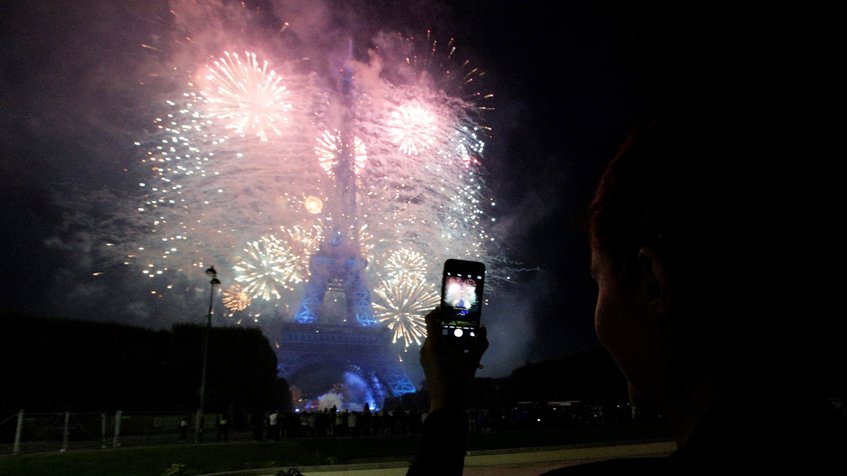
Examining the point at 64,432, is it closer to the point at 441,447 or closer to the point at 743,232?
the point at 441,447

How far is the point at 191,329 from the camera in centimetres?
4703

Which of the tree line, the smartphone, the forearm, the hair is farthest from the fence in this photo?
the hair

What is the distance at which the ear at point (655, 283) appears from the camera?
1.06 metres

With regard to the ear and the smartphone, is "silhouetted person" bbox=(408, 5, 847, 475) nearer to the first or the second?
the ear

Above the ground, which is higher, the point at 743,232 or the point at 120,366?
the point at 743,232

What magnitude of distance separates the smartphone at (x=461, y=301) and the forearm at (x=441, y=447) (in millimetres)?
531

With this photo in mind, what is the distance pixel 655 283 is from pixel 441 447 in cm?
82

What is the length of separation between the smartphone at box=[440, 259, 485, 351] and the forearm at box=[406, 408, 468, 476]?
1.74 ft

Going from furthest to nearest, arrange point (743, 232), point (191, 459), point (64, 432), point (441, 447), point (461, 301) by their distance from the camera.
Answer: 1. point (64, 432)
2. point (191, 459)
3. point (461, 301)
4. point (441, 447)
5. point (743, 232)

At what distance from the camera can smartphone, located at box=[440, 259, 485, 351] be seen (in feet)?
7.45

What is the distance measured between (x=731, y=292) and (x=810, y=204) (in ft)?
0.76

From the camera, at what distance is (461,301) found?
2.79 metres

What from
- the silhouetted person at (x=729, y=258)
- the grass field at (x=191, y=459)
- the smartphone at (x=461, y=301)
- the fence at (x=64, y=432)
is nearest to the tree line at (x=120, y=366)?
the fence at (x=64, y=432)

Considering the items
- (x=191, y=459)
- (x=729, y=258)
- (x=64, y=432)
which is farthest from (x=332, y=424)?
(x=729, y=258)
